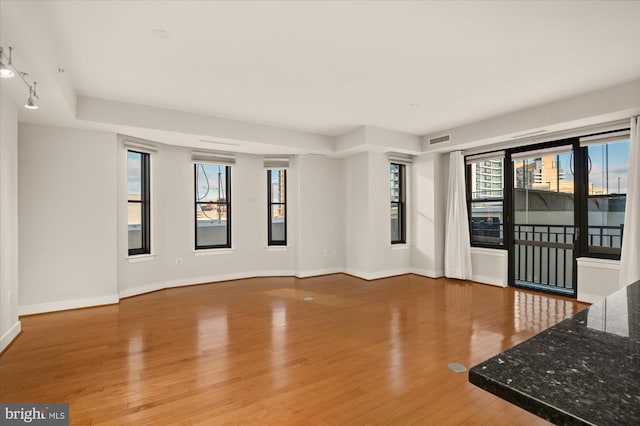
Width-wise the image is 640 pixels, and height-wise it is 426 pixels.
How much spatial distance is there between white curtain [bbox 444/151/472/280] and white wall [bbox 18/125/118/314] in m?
5.72

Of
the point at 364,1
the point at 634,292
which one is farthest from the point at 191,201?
the point at 634,292

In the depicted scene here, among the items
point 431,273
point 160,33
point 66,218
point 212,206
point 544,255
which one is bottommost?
point 431,273

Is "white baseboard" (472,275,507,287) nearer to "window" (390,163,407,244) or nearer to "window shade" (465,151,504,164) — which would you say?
"window" (390,163,407,244)

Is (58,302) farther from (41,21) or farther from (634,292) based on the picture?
(634,292)

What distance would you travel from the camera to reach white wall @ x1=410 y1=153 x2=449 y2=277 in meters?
6.54

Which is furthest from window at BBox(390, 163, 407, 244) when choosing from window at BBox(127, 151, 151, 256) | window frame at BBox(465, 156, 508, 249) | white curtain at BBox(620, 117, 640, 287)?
window at BBox(127, 151, 151, 256)

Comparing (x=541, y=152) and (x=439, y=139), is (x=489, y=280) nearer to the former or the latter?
(x=541, y=152)

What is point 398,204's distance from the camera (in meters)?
7.06

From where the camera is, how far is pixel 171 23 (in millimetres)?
2625

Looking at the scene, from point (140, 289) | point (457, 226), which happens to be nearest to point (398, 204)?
point (457, 226)

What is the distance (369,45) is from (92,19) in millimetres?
2270

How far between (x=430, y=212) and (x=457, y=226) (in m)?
0.59

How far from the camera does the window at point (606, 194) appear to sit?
177 inches

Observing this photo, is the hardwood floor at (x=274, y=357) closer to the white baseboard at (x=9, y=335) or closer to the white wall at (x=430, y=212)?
the white baseboard at (x=9, y=335)
